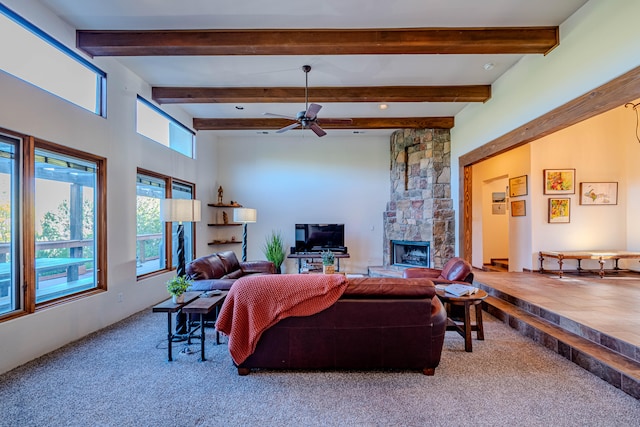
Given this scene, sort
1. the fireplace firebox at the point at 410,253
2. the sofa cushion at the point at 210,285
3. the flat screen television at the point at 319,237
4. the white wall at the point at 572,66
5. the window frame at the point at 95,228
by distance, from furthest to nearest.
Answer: the flat screen television at the point at 319,237, the fireplace firebox at the point at 410,253, the sofa cushion at the point at 210,285, the window frame at the point at 95,228, the white wall at the point at 572,66

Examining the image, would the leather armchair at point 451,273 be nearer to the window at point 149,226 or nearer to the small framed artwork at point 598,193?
the small framed artwork at point 598,193

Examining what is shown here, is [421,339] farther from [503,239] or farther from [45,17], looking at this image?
[503,239]

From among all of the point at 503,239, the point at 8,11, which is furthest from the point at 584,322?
the point at 8,11

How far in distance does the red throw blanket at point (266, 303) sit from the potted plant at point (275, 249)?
4.20 m

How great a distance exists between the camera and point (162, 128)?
5.28 meters

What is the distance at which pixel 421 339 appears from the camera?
2.54 m

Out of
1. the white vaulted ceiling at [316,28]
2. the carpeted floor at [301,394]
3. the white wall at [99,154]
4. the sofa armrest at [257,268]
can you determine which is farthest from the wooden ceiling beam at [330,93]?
the carpeted floor at [301,394]

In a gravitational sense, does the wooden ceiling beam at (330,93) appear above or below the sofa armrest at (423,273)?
above

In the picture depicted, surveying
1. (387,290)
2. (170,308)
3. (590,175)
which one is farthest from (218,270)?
(590,175)

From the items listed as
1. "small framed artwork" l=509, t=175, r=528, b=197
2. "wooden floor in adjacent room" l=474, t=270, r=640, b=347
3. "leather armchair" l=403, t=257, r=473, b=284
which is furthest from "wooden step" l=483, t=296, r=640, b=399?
"small framed artwork" l=509, t=175, r=528, b=197

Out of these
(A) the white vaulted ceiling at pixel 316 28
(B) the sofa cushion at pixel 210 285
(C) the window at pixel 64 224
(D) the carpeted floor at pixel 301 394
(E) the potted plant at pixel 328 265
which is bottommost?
(D) the carpeted floor at pixel 301 394

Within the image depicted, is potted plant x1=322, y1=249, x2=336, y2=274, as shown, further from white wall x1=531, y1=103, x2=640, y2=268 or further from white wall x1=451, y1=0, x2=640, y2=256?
white wall x1=531, y1=103, x2=640, y2=268

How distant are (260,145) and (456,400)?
6.54m

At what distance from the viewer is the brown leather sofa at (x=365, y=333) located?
2.50 meters
